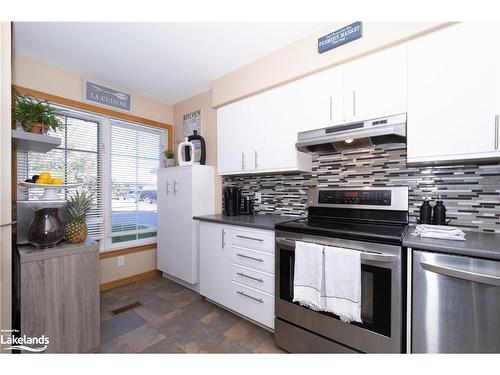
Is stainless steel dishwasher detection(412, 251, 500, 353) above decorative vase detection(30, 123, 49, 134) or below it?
below

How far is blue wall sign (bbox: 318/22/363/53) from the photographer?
5.06ft

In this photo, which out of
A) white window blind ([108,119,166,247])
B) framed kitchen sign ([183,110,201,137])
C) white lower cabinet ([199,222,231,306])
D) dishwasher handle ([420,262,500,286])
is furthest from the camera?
framed kitchen sign ([183,110,201,137])

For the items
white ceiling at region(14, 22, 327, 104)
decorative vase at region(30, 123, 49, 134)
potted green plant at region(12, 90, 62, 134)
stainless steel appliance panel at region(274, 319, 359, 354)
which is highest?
white ceiling at region(14, 22, 327, 104)

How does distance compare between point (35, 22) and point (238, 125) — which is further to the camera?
point (238, 125)

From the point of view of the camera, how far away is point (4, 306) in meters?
1.17

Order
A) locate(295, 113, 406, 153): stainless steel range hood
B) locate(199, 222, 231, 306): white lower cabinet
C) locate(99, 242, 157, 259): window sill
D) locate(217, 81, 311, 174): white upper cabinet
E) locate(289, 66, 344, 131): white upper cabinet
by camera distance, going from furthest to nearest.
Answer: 1. locate(99, 242, 157, 259): window sill
2. locate(199, 222, 231, 306): white lower cabinet
3. locate(217, 81, 311, 174): white upper cabinet
4. locate(289, 66, 344, 131): white upper cabinet
5. locate(295, 113, 406, 153): stainless steel range hood

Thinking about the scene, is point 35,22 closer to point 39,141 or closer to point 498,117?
point 39,141

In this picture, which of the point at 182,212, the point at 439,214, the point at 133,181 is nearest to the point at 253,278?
the point at 182,212

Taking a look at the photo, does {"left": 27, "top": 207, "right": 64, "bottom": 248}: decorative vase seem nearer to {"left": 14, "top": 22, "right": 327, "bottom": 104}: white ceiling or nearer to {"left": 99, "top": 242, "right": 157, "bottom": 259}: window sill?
{"left": 99, "top": 242, "right": 157, "bottom": 259}: window sill

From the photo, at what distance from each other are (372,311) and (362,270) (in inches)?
9.1

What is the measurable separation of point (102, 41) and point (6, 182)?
1398mm

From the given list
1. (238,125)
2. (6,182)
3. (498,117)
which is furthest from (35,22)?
(498,117)

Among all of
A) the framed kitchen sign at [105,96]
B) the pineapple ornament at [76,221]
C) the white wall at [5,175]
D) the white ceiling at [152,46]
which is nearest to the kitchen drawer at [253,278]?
→ the pineapple ornament at [76,221]

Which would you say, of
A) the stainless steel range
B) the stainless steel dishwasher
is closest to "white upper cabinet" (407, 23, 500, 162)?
the stainless steel range
